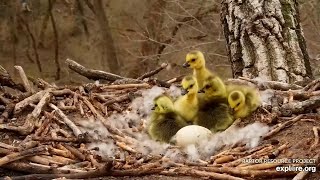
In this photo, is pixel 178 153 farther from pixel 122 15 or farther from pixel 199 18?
pixel 122 15

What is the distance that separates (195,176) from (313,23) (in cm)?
600

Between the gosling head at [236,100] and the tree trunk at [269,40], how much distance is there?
0.73 metres

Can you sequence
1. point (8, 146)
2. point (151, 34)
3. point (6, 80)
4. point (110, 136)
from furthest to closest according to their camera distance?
point (151, 34), point (6, 80), point (110, 136), point (8, 146)

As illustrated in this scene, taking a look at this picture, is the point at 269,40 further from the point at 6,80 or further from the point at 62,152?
the point at 62,152

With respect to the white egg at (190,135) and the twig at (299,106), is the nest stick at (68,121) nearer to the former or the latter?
the white egg at (190,135)

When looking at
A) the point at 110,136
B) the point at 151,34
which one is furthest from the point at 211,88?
the point at 151,34

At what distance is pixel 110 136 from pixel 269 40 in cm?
113

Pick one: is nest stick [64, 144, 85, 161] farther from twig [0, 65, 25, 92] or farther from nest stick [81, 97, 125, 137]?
twig [0, 65, 25, 92]

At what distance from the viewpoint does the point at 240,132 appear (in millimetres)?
2029

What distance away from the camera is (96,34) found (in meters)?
11.6

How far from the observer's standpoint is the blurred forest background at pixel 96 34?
8.73 m

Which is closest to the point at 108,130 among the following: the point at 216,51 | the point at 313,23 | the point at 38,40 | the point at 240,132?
the point at 240,132

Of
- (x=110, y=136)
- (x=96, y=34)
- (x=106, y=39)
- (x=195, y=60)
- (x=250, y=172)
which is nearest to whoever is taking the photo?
(x=250, y=172)

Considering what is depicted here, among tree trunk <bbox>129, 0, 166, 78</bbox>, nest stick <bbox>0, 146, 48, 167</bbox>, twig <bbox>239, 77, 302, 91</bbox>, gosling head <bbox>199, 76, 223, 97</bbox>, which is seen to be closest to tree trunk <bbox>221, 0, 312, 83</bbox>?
twig <bbox>239, 77, 302, 91</bbox>
